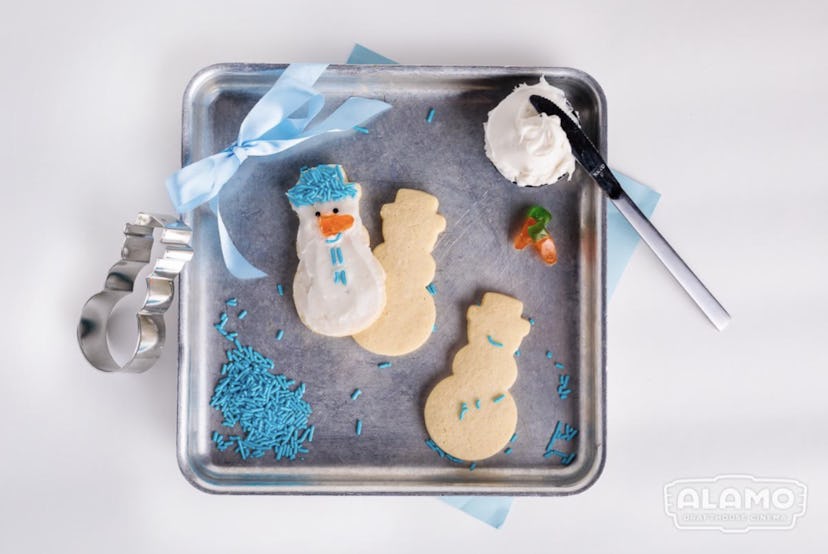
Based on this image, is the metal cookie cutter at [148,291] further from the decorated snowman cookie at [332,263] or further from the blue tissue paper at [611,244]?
the blue tissue paper at [611,244]

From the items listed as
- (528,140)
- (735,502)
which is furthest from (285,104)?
(735,502)

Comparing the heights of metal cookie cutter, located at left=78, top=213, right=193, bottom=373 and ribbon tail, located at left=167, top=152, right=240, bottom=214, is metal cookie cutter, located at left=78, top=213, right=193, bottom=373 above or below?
below

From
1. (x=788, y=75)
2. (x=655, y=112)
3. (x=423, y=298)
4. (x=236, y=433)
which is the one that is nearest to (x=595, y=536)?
(x=423, y=298)

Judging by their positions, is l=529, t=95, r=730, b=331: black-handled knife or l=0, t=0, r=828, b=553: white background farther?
l=0, t=0, r=828, b=553: white background

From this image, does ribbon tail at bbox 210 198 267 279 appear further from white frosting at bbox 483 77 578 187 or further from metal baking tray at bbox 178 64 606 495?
white frosting at bbox 483 77 578 187

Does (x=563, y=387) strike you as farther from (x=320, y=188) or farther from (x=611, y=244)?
(x=320, y=188)

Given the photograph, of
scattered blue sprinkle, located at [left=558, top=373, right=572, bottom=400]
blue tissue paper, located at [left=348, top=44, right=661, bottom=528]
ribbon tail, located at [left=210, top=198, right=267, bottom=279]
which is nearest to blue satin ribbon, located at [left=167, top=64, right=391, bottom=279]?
ribbon tail, located at [left=210, top=198, right=267, bottom=279]

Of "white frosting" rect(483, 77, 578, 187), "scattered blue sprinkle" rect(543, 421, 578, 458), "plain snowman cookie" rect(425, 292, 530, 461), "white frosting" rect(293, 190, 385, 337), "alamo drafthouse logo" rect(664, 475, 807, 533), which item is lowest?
"alamo drafthouse logo" rect(664, 475, 807, 533)
